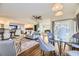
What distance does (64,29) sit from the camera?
1.68 meters

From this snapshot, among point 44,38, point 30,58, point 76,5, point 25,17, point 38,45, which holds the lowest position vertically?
point 30,58

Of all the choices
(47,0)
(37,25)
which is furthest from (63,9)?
(37,25)

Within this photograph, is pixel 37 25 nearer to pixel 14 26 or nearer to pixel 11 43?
pixel 14 26

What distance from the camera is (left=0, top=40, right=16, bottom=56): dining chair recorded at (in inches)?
58.1

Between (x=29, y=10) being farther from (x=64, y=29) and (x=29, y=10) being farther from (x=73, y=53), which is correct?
(x=73, y=53)

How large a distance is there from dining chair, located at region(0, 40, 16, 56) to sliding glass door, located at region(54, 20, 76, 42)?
0.66 m

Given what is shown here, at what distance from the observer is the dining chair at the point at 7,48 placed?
4.84ft

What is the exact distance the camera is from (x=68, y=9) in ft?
5.23

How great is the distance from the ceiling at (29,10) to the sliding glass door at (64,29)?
0.41 feet

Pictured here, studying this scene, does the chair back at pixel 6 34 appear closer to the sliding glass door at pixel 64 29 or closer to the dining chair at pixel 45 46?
the dining chair at pixel 45 46

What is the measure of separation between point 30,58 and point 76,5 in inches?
36.3

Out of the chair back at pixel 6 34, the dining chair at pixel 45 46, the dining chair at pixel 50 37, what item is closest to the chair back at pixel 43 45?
the dining chair at pixel 45 46

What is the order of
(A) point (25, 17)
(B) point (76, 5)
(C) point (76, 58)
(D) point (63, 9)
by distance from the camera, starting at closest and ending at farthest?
1. (C) point (76, 58)
2. (B) point (76, 5)
3. (D) point (63, 9)
4. (A) point (25, 17)

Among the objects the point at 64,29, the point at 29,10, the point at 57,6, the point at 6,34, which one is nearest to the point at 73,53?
the point at 64,29
